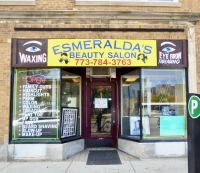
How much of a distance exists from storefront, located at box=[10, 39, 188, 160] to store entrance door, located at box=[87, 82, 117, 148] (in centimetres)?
69

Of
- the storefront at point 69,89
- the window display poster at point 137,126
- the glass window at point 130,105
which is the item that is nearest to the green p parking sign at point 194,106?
the storefront at point 69,89

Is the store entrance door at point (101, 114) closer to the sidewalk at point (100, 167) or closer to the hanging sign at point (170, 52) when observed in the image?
the sidewalk at point (100, 167)

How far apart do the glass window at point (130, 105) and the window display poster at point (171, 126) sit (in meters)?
0.77

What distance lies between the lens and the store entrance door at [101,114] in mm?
8734

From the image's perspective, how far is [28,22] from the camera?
7.59 metres

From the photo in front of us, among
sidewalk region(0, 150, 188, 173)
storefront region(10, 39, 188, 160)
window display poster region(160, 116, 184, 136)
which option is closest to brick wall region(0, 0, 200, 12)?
storefront region(10, 39, 188, 160)

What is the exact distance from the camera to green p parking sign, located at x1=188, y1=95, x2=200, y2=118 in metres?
3.62

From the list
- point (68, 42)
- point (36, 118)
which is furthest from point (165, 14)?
point (36, 118)

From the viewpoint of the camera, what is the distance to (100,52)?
7.50 metres

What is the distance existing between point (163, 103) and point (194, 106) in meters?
4.21

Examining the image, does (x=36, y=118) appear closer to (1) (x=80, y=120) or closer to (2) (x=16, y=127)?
(2) (x=16, y=127)

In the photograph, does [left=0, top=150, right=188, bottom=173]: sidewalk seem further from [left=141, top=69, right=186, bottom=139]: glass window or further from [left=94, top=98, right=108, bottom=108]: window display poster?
[left=94, top=98, right=108, bottom=108]: window display poster

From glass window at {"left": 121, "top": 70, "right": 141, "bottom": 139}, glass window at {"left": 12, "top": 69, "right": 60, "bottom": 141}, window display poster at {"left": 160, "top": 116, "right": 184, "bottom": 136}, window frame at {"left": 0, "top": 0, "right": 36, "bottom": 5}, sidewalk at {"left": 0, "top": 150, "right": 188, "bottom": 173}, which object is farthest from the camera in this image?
glass window at {"left": 121, "top": 70, "right": 141, "bottom": 139}

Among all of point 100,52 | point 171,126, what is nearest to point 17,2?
point 100,52
